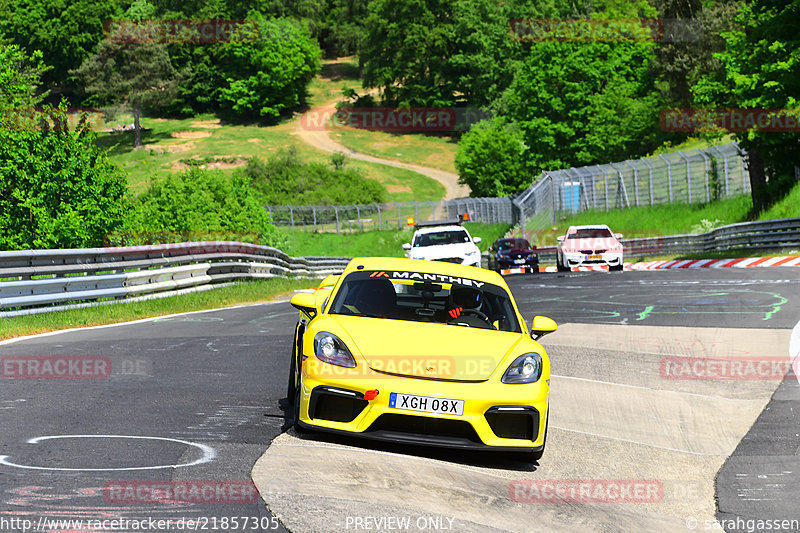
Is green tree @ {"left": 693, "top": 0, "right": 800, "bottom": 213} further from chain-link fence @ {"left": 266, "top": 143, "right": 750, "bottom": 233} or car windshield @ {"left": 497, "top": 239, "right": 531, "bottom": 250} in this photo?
chain-link fence @ {"left": 266, "top": 143, "right": 750, "bottom": 233}

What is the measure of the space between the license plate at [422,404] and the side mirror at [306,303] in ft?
4.76

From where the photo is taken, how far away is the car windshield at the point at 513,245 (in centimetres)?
3719

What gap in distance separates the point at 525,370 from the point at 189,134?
117079 mm

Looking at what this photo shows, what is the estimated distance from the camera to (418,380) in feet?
22.3

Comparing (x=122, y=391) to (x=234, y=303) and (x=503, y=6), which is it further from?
(x=503, y=6)

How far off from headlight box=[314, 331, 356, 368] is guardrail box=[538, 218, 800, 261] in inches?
1040

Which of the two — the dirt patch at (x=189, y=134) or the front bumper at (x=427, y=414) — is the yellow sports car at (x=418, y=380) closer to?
the front bumper at (x=427, y=414)

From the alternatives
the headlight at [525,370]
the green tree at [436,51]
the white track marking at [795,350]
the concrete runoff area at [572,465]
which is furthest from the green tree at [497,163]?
the headlight at [525,370]

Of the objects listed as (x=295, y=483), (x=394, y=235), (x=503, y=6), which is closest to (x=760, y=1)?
(x=295, y=483)

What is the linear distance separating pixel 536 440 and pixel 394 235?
61.7 metres

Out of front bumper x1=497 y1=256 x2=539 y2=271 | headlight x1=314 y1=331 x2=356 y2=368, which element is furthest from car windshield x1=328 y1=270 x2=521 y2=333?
front bumper x1=497 y1=256 x2=539 y2=271

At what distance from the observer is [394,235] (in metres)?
68.6

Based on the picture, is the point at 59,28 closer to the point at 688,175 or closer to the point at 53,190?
the point at 688,175

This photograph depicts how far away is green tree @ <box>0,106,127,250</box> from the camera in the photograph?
23.9 metres
